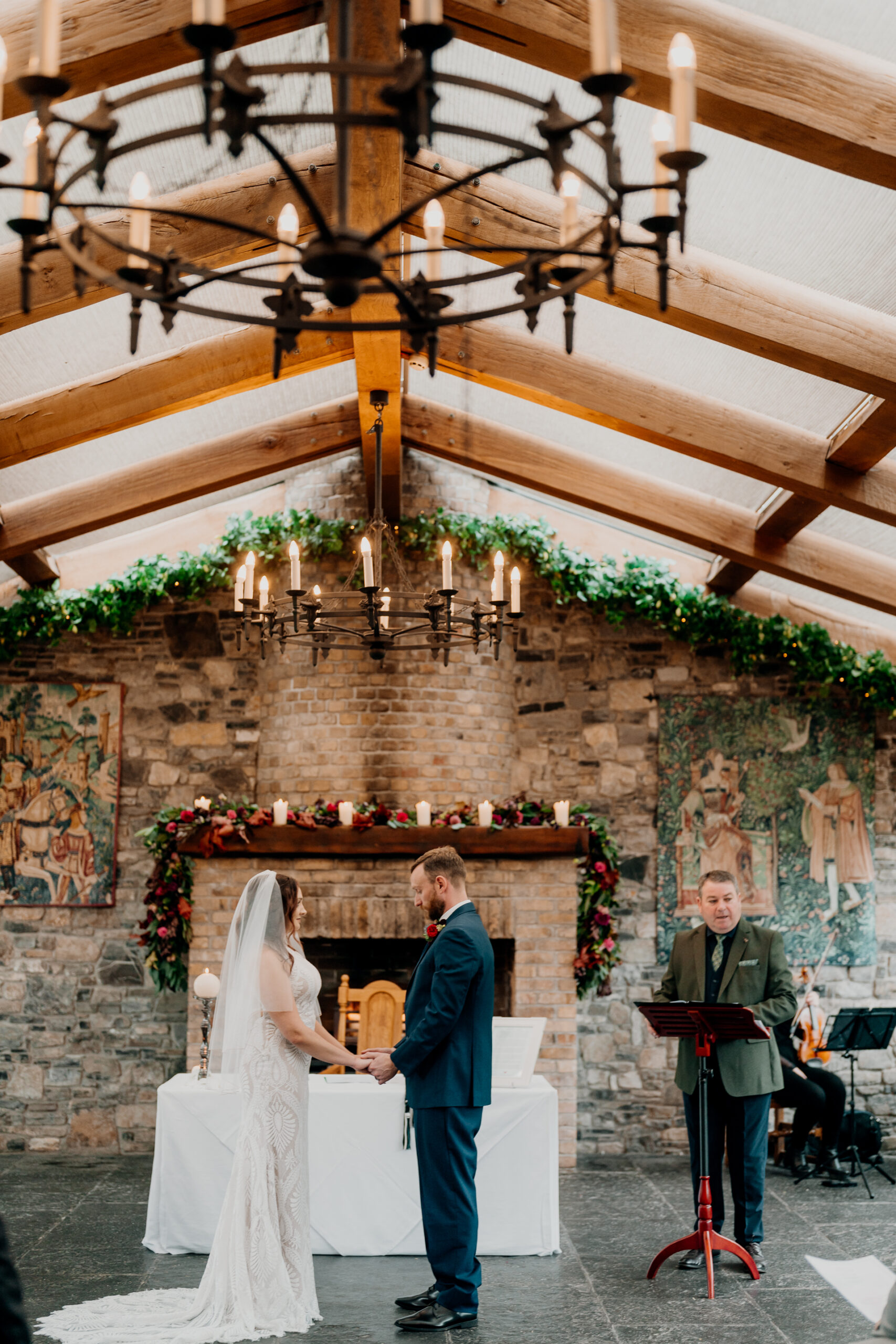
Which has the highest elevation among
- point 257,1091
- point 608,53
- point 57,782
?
point 608,53

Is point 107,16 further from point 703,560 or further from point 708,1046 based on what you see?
point 703,560

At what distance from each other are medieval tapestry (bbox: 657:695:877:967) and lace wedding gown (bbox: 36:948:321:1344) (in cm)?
458

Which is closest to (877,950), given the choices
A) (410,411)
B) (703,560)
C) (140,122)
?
(703,560)

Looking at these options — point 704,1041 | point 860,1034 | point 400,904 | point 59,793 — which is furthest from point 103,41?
point 860,1034

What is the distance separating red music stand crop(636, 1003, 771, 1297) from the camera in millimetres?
4965

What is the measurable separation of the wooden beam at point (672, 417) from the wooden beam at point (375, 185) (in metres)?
0.39

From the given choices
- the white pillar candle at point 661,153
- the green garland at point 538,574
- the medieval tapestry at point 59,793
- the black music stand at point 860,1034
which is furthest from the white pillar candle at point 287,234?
the medieval tapestry at point 59,793

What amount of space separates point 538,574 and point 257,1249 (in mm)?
5589

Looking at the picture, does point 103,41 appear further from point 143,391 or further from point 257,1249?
point 257,1249

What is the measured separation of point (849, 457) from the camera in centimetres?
618

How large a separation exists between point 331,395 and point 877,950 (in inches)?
212

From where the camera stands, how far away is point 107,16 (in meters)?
3.95

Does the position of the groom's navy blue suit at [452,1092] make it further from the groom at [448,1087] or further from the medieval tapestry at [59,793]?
the medieval tapestry at [59,793]

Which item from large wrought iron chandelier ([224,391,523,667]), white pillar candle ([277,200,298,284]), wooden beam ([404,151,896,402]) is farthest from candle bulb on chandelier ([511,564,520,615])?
white pillar candle ([277,200,298,284])
